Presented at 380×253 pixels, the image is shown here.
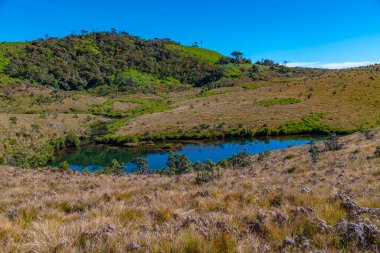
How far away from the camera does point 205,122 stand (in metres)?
67.4

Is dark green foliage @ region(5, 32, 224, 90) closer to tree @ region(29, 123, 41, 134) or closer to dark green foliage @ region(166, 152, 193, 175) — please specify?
tree @ region(29, 123, 41, 134)

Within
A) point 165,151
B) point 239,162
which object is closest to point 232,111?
point 165,151

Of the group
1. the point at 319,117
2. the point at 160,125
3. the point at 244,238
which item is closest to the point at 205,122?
the point at 160,125

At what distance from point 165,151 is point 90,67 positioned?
124716mm

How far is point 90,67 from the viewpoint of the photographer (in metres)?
162

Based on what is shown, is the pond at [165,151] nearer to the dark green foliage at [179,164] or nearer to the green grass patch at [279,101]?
the dark green foliage at [179,164]

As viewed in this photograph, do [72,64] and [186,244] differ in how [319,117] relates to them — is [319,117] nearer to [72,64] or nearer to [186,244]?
[186,244]

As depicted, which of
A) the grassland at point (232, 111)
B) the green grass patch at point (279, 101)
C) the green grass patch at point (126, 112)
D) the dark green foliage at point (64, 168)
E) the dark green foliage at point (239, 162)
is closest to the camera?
the dark green foliage at point (239, 162)

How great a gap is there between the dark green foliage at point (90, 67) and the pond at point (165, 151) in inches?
3091

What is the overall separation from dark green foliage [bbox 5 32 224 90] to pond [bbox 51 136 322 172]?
78519mm

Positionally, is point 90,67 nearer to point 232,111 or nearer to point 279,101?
point 232,111

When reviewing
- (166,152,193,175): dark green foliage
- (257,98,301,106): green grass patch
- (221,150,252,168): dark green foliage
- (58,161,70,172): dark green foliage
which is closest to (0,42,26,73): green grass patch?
(257,98,301,106): green grass patch

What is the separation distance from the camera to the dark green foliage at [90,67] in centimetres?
13688

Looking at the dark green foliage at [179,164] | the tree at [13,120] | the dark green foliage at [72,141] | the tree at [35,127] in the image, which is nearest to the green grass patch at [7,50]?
the tree at [13,120]
